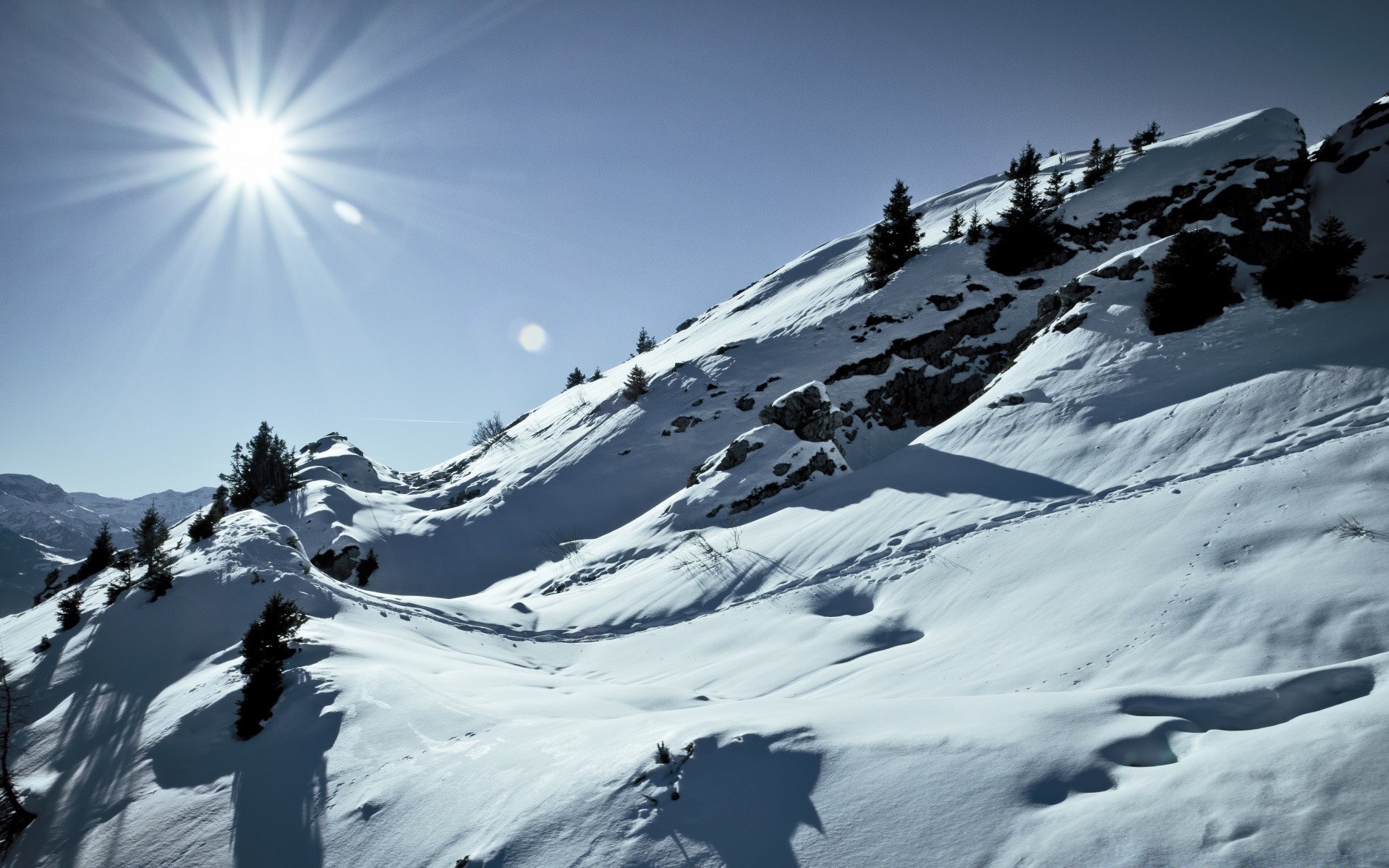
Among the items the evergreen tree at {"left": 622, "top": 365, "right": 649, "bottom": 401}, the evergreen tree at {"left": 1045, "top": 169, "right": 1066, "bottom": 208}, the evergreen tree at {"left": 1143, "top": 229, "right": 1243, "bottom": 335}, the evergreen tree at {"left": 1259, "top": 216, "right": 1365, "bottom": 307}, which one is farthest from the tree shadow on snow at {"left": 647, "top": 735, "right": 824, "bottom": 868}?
the evergreen tree at {"left": 1045, "top": 169, "right": 1066, "bottom": 208}

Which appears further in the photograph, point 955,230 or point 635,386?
point 635,386

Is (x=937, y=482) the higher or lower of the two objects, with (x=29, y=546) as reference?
lower

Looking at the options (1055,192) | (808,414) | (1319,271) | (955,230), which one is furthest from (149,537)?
(1055,192)

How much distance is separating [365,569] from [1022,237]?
2780 cm

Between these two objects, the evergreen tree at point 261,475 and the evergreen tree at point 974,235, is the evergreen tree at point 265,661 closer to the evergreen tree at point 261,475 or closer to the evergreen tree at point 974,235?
the evergreen tree at point 261,475

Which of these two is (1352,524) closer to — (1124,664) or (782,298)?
(1124,664)

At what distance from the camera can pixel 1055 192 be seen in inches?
931

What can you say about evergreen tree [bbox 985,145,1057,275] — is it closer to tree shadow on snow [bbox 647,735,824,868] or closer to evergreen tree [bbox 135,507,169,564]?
tree shadow on snow [bbox 647,735,824,868]

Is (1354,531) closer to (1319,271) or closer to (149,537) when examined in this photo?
(1319,271)

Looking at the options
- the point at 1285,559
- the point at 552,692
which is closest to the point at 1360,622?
the point at 1285,559

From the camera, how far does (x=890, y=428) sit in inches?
746

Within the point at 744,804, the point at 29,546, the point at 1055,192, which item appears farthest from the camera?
the point at 29,546

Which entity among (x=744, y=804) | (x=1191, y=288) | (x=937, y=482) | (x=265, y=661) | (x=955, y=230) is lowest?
(x=744, y=804)

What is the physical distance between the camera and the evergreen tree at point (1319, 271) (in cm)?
1121
